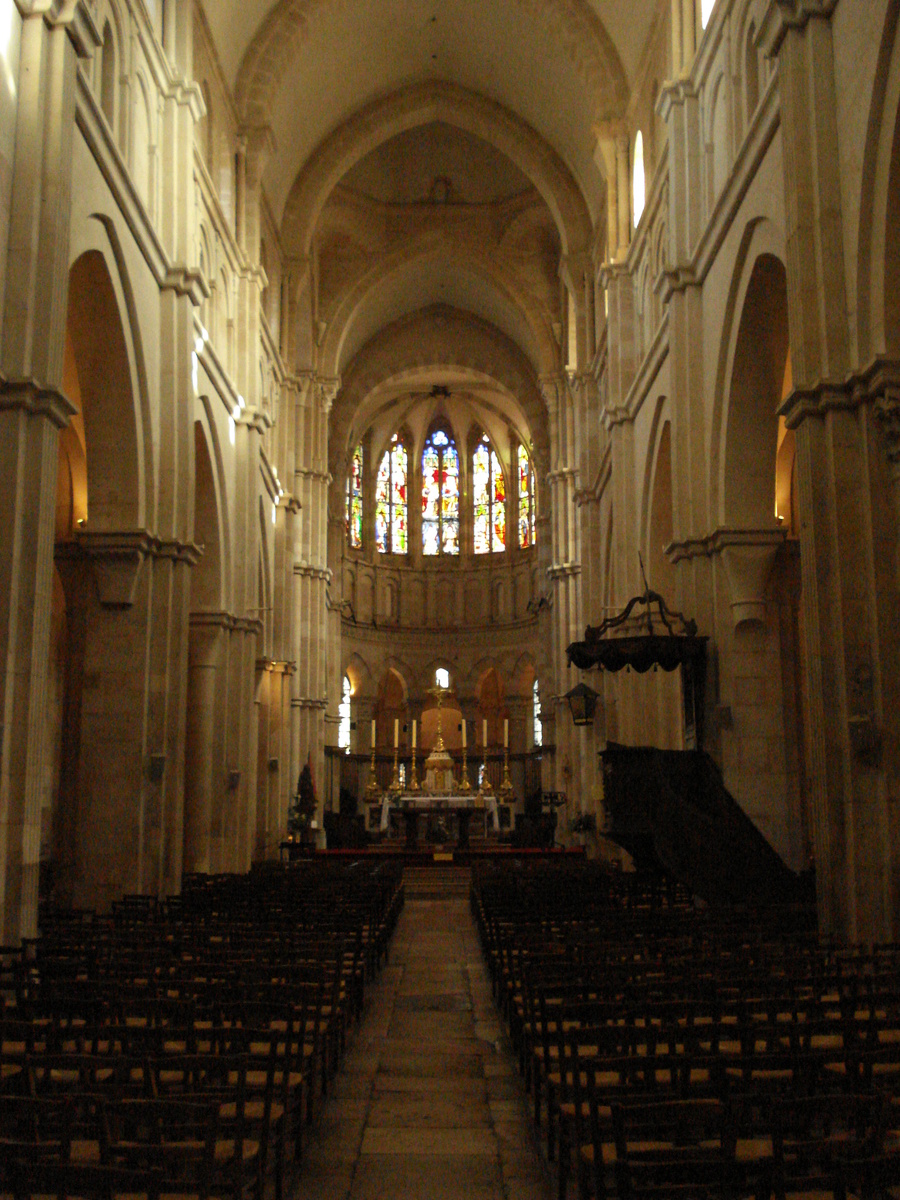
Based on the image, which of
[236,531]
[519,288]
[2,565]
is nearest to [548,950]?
[2,565]

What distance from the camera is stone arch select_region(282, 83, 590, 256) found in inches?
1323

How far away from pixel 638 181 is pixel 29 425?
18107 mm

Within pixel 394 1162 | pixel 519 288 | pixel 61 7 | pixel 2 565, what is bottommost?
pixel 394 1162

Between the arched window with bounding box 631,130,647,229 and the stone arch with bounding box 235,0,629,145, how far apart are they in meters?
1.30

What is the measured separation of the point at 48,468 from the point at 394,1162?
839cm

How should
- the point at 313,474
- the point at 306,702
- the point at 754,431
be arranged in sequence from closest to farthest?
the point at 754,431 → the point at 306,702 → the point at 313,474

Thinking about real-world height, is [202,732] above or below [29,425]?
below

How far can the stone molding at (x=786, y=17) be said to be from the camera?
Result: 13.1m

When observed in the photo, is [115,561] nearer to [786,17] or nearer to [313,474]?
[786,17]

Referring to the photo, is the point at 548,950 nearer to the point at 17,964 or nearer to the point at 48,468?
the point at 17,964

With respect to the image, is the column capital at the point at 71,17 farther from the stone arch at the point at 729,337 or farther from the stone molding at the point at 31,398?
the stone arch at the point at 729,337

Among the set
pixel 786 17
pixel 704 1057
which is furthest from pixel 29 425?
Result: pixel 704 1057

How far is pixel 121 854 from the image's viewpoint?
17.8 meters

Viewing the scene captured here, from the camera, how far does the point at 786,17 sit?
13391 millimetres
